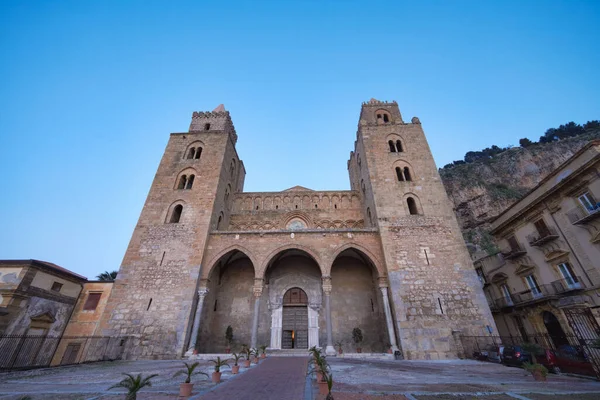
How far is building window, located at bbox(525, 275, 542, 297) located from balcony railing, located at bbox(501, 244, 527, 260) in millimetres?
1404

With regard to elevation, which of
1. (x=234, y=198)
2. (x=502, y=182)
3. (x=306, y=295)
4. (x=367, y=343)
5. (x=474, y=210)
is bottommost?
(x=367, y=343)

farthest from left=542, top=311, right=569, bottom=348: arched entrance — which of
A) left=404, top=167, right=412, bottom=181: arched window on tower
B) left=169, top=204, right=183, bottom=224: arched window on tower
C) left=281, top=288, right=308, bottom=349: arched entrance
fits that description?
left=169, top=204, right=183, bottom=224: arched window on tower

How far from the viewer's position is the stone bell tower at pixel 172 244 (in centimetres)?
1277

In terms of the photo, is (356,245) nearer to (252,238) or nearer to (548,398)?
(252,238)

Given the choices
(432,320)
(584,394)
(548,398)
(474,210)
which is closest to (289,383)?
(548,398)

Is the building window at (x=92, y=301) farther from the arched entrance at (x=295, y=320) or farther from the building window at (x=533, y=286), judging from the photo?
the building window at (x=533, y=286)

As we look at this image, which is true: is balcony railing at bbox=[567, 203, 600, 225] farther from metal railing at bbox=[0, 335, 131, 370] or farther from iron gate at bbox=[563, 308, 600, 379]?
metal railing at bbox=[0, 335, 131, 370]

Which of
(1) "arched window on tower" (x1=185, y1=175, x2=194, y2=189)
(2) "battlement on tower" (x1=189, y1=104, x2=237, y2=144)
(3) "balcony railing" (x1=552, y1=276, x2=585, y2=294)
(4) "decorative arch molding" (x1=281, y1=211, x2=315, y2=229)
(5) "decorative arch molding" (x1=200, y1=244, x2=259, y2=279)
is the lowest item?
(3) "balcony railing" (x1=552, y1=276, x2=585, y2=294)

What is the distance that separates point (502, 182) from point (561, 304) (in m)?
36.4

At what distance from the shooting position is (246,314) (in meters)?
16.2

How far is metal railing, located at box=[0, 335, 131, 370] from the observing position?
11463 millimetres

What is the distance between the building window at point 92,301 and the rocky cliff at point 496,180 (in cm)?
4097

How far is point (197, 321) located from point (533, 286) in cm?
2008

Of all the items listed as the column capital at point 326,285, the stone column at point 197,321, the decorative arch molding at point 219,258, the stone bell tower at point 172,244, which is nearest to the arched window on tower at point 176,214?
the stone bell tower at point 172,244
